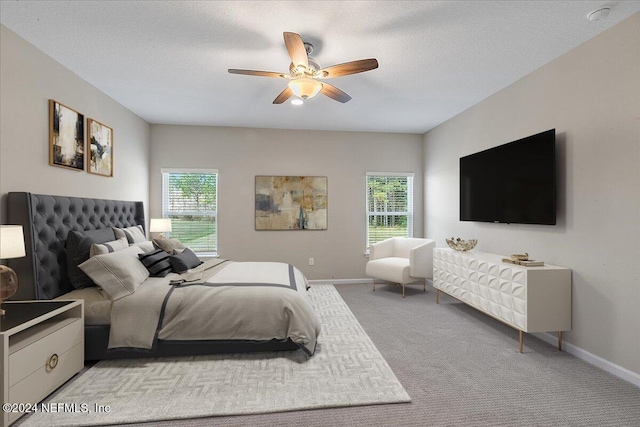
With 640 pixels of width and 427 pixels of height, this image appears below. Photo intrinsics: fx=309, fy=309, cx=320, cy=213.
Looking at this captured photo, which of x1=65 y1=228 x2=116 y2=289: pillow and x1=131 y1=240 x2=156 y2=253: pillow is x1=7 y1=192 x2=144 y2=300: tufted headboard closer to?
x1=65 y1=228 x2=116 y2=289: pillow

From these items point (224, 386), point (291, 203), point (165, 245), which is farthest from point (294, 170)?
point (224, 386)

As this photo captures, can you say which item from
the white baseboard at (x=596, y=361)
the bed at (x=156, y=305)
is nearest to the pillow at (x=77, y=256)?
the bed at (x=156, y=305)

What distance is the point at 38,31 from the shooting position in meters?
2.36

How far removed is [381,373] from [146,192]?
14.0 feet

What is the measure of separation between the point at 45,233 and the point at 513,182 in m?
4.33

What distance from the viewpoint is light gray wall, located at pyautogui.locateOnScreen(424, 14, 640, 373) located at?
7.31ft

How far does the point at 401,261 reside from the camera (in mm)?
4664

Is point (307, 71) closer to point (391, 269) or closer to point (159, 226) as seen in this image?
point (391, 269)

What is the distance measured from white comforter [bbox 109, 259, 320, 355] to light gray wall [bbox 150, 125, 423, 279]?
2.46m

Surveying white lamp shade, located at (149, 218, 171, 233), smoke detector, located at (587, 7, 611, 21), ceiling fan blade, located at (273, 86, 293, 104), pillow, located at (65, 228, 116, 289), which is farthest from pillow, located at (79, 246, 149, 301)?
smoke detector, located at (587, 7, 611, 21)

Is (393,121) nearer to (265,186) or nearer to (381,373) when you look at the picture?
(265,186)

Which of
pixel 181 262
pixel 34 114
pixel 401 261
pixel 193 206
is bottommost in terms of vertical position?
pixel 401 261

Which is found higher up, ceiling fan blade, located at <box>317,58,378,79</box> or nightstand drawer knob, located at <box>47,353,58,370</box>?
ceiling fan blade, located at <box>317,58,378,79</box>

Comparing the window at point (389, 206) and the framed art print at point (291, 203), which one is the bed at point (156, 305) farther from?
the window at point (389, 206)
